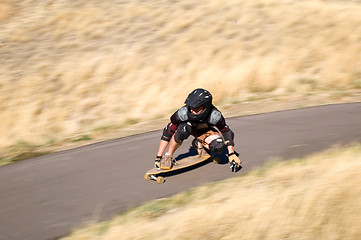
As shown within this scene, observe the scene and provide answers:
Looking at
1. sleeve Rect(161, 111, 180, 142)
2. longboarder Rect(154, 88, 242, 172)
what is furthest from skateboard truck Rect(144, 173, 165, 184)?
sleeve Rect(161, 111, 180, 142)

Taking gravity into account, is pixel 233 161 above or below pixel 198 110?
below

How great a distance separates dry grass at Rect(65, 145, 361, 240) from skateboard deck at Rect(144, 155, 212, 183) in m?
0.83

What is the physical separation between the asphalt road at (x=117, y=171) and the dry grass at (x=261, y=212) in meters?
0.58

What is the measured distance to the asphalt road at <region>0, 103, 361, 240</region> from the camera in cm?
802

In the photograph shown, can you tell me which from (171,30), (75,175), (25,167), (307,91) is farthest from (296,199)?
(171,30)

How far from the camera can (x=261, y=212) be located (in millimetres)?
6918

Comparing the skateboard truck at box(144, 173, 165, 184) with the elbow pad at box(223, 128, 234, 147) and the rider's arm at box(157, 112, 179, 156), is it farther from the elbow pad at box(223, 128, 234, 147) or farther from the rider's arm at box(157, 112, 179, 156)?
the elbow pad at box(223, 128, 234, 147)

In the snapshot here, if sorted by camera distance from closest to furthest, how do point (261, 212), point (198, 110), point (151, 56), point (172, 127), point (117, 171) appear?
point (261, 212), point (198, 110), point (172, 127), point (117, 171), point (151, 56)

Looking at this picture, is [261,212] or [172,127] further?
[172,127]

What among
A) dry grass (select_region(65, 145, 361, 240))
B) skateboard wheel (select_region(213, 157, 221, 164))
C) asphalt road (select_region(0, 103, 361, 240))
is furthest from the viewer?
skateboard wheel (select_region(213, 157, 221, 164))

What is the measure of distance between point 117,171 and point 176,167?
1.38 meters

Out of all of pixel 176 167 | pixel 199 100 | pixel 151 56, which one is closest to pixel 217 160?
pixel 176 167

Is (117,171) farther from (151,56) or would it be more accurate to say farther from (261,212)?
(151,56)

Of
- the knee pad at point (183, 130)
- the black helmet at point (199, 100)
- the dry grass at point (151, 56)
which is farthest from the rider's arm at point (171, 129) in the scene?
the dry grass at point (151, 56)
